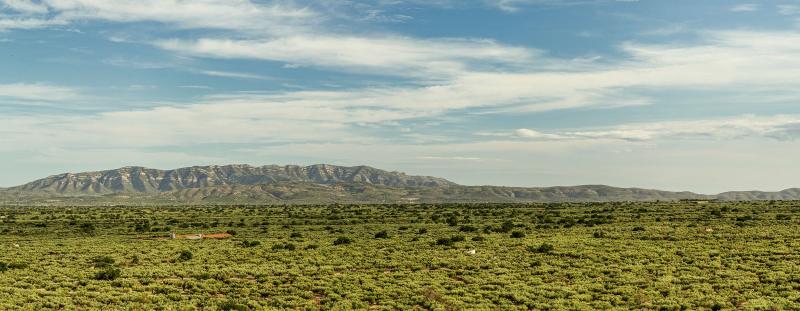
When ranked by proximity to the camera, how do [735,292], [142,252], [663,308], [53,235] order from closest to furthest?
[663,308]
[735,292]
[142,252]
[53,235]

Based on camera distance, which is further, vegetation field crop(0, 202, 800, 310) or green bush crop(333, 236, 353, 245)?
green bush crop(333, 236, 353, 245)

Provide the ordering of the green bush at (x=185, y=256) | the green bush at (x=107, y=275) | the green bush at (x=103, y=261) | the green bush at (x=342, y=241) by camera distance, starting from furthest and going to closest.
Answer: the green bush at (x=342, y=241) < the green bush at (x=185, y=256) < the green bush at (x=103, y=261) < the green bush at (x=107, y=275)

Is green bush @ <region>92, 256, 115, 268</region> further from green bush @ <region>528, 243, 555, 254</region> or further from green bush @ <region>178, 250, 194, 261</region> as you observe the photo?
green bush @ <region>528, 243, 555, 254</region>

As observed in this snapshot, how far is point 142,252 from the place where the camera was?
43.2 m

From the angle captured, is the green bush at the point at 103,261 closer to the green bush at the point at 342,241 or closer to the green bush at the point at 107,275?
the green bush at the point at 107,275

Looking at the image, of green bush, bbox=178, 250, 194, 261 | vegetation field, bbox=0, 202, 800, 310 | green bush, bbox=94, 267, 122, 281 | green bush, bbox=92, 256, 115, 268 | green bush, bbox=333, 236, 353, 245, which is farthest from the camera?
green bush, bbox=333, 236, 353, 245

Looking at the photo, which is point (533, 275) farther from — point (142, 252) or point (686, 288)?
point (142, 252)

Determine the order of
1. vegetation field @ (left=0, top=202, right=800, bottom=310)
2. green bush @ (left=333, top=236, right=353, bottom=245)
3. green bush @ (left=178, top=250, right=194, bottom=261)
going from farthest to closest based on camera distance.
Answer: green bush @ (left=333, top=236, right=353, bottom=245) < green bush @ (left=178, top=250, right=194, bottom=261) < vegetation field @ (left=0, top=202, right=800, bottom=310)

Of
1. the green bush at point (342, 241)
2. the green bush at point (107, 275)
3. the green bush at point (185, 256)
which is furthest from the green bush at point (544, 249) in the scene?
the green bush at point (107, 275)

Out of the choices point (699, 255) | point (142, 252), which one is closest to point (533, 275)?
point (699, 255)

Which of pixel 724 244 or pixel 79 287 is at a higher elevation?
pixel 724 244

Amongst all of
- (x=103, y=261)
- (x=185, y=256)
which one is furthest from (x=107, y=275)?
(x=185, y=256)

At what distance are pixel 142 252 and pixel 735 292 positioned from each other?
40.8 metres

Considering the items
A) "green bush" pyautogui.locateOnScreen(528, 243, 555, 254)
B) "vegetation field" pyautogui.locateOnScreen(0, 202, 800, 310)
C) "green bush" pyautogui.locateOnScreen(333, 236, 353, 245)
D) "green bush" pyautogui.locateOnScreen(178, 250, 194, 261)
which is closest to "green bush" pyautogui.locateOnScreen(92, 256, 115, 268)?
"vegetation field" pyautogui.locateOnScreen(0, 202, 800, 310)
